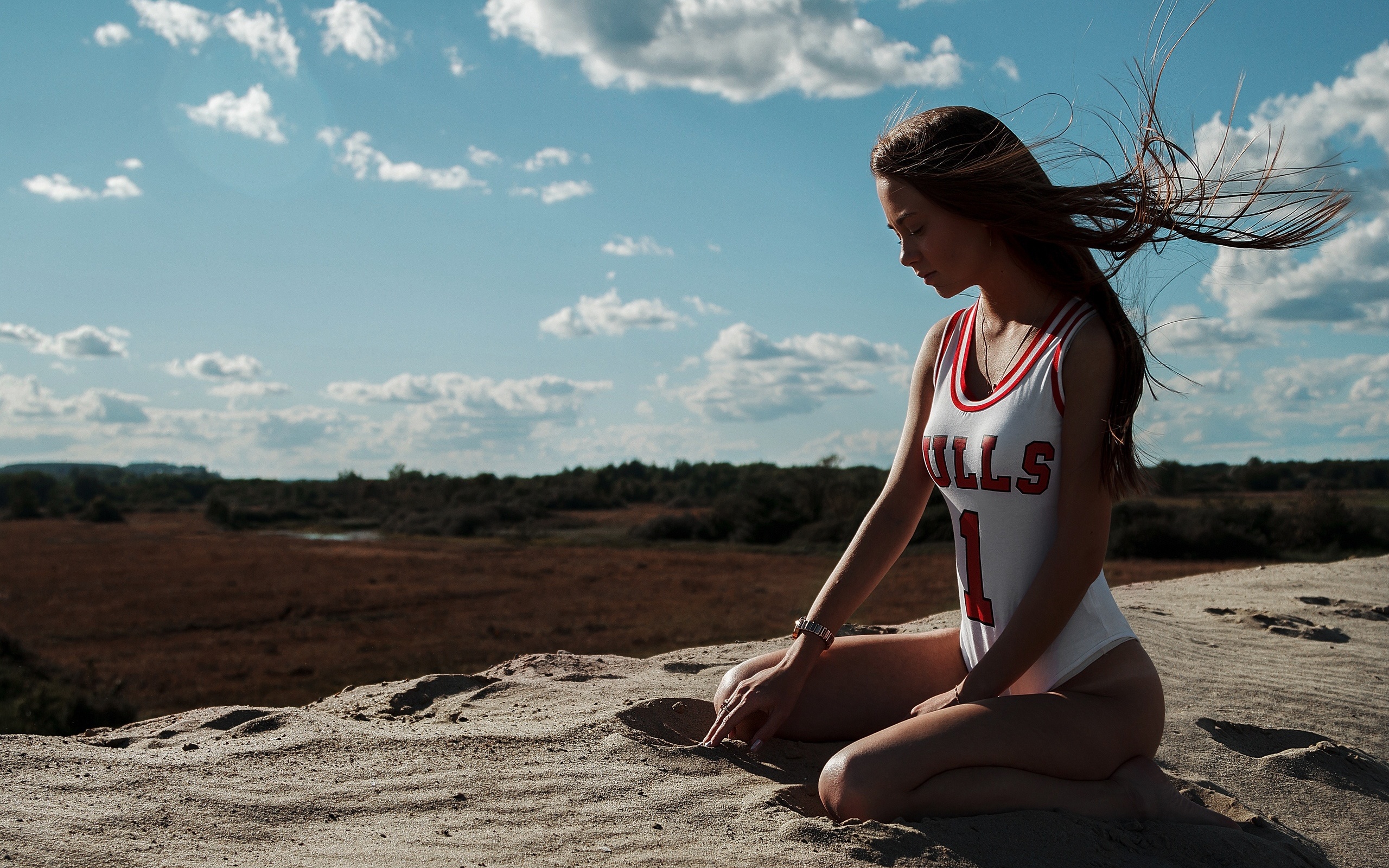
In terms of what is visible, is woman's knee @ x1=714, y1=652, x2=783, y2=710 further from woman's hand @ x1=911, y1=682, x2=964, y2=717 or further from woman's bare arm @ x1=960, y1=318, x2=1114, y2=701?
woman's bare arm @ x1=960, y1=318, x2=1114, y2=701

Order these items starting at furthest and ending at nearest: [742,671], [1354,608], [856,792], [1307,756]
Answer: [1354,608]
[1307,756]
[742,671]
[856,792]

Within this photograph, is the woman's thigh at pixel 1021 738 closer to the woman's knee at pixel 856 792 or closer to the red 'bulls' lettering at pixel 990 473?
the woman's knee at pixel 856 792

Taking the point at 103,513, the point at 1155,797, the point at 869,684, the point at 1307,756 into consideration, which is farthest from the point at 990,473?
the point at 103,513

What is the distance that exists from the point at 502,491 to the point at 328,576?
2891 centimetres

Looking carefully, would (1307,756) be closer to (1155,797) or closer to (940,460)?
(1155,797)

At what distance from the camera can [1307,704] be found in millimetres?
3709

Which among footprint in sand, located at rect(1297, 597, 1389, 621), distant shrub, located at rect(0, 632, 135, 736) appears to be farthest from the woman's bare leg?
distant shrub, located at rect(0, 632, 135, 736)

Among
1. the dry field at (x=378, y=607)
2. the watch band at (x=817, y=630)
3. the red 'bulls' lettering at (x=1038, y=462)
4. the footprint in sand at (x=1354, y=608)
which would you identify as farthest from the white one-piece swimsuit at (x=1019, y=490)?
the dry field at (x=378, y=607)

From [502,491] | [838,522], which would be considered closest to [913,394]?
[838,522]

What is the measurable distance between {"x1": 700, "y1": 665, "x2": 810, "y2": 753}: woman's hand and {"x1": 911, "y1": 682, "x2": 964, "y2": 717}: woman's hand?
334 mm

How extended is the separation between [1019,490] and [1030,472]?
0.05 meters

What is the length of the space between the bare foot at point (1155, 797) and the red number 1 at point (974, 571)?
1.51ft

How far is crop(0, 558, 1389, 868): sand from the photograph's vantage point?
6.48 ft

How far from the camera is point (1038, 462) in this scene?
6.93 feet
